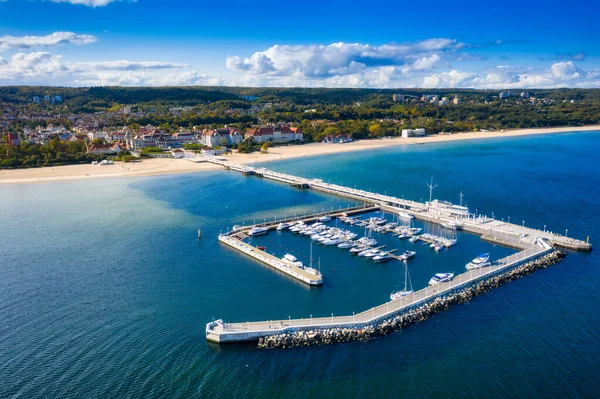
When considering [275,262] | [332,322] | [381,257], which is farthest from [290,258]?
[332,322]

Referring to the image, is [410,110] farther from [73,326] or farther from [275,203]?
[73,326]

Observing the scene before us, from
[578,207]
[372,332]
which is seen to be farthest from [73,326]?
[578,207]

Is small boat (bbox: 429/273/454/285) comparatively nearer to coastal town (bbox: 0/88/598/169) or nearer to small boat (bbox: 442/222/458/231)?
small boat (bbox: 442/222/458/231)

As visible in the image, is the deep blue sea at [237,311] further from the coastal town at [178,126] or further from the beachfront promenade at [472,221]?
the coastal town at [178,126]

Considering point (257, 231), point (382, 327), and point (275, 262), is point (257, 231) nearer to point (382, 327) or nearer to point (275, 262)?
point (275, 262)

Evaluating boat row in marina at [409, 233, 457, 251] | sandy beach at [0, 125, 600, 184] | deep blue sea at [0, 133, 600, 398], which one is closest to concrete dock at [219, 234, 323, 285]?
deep blue sea at [0, 133, 600, 398]

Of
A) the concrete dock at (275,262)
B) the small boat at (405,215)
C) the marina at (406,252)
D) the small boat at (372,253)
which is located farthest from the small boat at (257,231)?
the small boat at (405,215)
